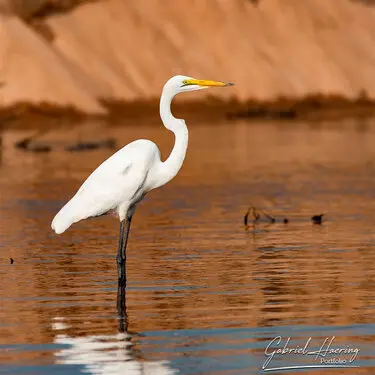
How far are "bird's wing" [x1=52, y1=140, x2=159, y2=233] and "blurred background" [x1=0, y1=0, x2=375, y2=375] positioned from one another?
76 cm

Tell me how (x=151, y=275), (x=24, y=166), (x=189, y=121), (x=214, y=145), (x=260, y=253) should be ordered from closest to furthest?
(x=151, y=275)
(x=260, y=253)
(x=24, y=166)
(x=214, y=145)
(x=189, y=121)

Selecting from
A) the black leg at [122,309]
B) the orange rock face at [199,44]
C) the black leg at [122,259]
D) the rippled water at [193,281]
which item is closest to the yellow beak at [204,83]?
the black leg at [122,259]

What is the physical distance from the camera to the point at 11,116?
6444 cm

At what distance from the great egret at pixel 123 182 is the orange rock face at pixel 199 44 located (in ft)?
193

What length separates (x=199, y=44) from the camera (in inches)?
3649

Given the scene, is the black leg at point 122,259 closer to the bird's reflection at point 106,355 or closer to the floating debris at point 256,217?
the bird's reflection at point 106,355

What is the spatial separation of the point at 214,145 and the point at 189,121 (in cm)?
2265

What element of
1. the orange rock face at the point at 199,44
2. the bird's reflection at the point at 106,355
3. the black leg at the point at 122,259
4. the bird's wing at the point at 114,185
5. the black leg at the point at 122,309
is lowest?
the bird's reflection at the point at 106,355

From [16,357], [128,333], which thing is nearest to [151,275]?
[128,333]

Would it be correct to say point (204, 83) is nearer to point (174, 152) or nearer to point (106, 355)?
point (174, 152)

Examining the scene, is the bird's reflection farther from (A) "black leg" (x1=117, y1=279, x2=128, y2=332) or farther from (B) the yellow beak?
(B) the yellow beak

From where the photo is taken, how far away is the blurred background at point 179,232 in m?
12.3

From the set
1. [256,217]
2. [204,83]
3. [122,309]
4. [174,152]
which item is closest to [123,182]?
[174,152]

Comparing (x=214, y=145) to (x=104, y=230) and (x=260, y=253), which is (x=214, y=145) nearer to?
(x=104, y=230)
